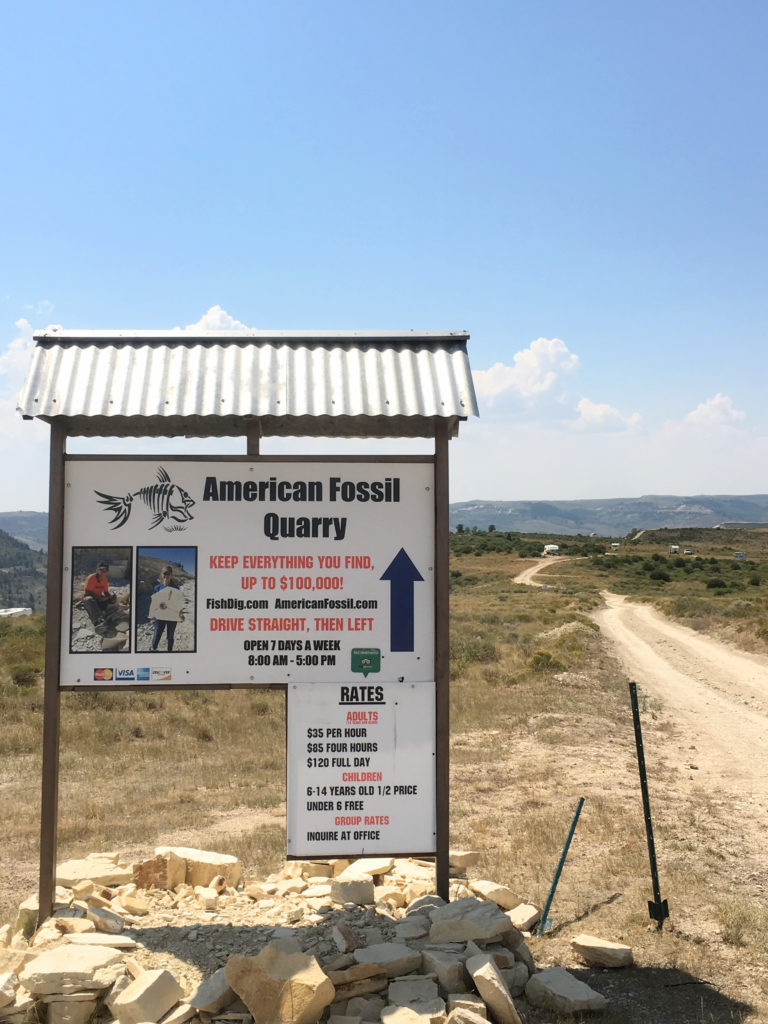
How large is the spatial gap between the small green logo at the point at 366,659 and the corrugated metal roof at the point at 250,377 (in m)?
1.70

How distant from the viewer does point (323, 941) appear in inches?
224

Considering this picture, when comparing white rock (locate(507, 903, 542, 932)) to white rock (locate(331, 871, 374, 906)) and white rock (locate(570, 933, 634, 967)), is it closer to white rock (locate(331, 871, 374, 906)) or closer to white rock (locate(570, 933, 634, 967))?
white rock (locate(570, 933, 634, 967))

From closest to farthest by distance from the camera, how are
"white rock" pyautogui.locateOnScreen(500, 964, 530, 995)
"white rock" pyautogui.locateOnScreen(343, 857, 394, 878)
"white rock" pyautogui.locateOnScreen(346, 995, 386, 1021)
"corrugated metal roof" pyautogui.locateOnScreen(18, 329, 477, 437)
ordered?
1. "white rock" pyautogui.locateOnScreen(346, 995, 386, 1021)
2. "white rock" pyautogui.locateOnScreen(500, 964, 530, 995)
3. "corrugated metal roof" pyautogui.locateOnScreen(18, 329, 477, 437)
4. "white rock" pyautogui.locateOnScreen(343, 857, 394, 878)

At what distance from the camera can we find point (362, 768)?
615cm

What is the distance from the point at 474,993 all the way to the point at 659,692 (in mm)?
15881

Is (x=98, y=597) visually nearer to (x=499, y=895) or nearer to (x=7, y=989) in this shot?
(x=7, y=989)

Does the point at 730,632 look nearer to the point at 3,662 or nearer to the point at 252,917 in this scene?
the point at 3,662

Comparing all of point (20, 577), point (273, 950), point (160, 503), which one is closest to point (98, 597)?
point (160, 503)

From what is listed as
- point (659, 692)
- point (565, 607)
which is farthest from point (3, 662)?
point (565, 607)

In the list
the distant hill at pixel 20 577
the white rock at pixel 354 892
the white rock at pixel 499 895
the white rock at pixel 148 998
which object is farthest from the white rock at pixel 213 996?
the distant hill at pixel 20 577

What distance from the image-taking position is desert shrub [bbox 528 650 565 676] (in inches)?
875

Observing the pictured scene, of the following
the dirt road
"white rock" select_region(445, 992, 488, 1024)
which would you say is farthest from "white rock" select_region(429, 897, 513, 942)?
the dirt road

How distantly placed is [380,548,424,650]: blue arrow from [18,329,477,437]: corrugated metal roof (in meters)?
1.07

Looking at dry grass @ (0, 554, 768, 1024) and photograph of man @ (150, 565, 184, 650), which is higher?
photograph of man @ (150, 565, 184, 650)
